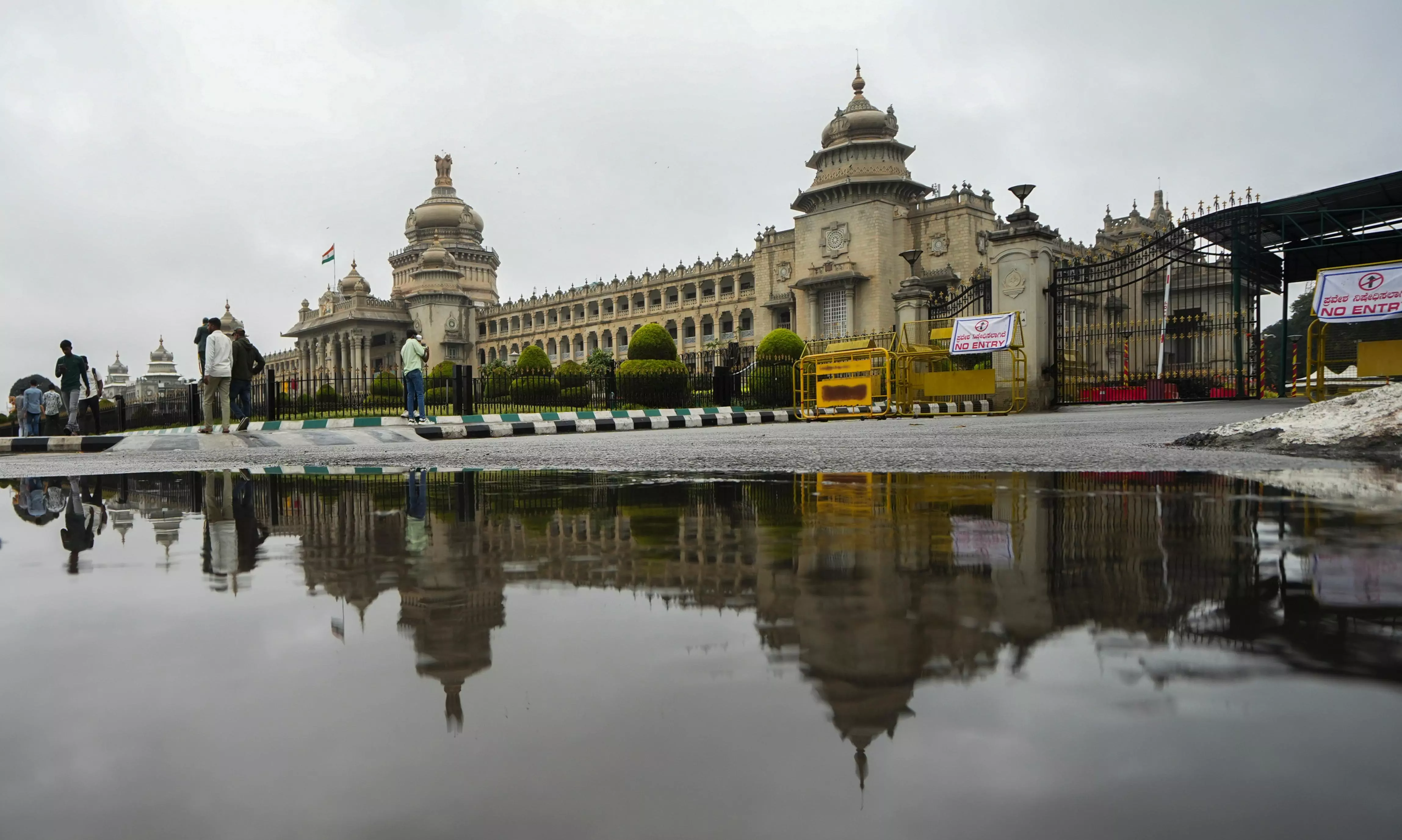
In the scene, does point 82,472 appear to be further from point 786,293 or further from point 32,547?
point 786,293

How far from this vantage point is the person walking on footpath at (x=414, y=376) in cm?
1161

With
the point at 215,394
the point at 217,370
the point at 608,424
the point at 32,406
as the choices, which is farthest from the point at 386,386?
the point at 217,370

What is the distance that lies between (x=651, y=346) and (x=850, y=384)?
999 centimetres

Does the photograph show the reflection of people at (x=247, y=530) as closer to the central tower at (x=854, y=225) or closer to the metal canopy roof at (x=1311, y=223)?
the metal canopy roof at (x=1311, y=223)

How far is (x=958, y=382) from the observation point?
15555 millimetres

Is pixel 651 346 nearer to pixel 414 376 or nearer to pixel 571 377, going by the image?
pixel 571 377

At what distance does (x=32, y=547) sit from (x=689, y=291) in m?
52.8

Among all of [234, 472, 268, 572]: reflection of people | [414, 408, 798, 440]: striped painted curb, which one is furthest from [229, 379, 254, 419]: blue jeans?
[234, 472, 268, 572]: reflection of people

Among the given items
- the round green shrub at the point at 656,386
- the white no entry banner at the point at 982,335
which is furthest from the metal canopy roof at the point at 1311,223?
the round green shrub at the point at 656,386

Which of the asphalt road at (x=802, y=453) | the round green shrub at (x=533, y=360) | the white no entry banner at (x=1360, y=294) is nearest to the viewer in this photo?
the asphalt road at (x=802, y=453)

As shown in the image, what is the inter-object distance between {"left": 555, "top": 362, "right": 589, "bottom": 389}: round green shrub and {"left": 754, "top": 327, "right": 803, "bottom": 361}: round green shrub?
14.6 feet

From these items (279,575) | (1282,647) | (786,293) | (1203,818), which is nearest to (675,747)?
(1203,818)

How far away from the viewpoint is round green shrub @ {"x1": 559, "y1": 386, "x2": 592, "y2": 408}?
21.3 metres

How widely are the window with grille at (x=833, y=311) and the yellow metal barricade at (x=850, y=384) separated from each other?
880 inches
